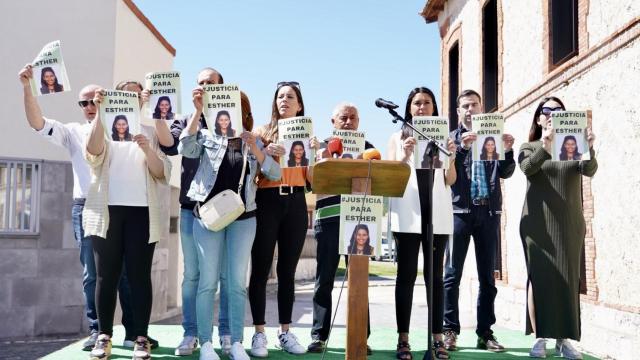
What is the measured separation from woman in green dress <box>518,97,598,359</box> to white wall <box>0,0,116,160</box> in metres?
6.99

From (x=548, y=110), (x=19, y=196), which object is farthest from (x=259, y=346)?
(x=19, y=196)

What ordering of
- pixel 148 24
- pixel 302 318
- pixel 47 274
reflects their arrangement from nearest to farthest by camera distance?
1. pixel 47 274
2. pixel 148 24
3. pixel 302 318

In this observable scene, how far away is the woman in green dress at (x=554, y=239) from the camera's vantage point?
5113mm

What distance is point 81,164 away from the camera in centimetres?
527

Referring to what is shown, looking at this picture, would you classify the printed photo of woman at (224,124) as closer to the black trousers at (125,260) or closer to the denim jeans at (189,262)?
the denim jeans at (189,262)

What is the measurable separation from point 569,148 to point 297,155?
212 centimetres

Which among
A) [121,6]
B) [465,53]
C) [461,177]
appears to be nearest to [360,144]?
[461,177]

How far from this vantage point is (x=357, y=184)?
3.73 metres

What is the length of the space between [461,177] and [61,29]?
7.13 meters

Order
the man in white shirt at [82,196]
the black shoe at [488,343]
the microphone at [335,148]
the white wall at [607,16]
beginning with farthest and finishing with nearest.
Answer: the white wall at [607,16], the black shoe at [488,343], the man in white shirt at [82,196], the microphone at [335,148]

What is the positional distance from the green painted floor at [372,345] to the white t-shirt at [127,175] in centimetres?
132

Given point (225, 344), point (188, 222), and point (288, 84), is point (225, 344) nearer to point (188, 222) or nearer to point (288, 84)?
point (188, 222)

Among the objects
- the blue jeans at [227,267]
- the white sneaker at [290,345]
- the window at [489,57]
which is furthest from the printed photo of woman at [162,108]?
the window at [489,57]

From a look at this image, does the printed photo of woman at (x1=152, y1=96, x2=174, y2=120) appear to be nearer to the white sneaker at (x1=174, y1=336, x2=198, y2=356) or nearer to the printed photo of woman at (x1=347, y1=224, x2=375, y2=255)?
the printed photo of woman at (x1=347, y1=224, x2=375, y2=255)
